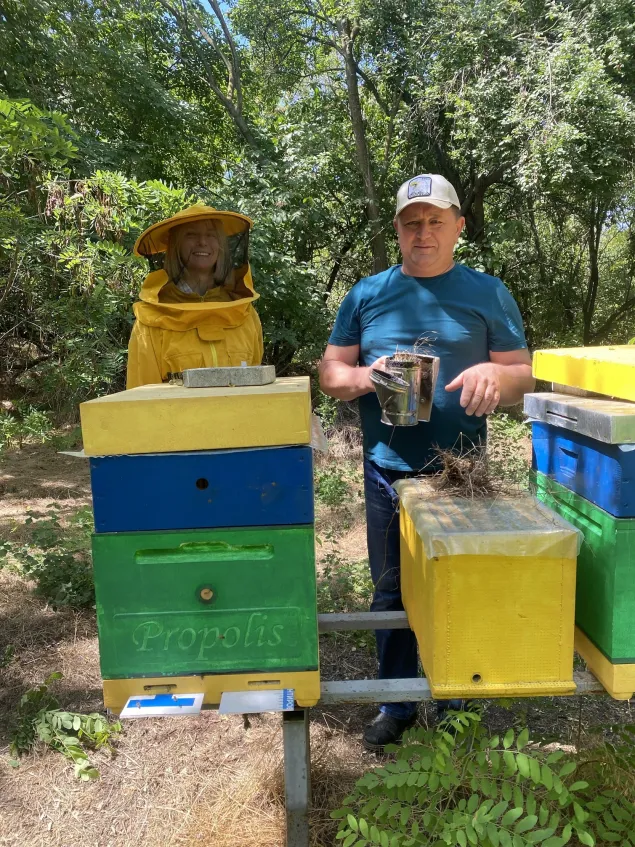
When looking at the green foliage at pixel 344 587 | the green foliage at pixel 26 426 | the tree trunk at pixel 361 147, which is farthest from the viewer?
the tree trunk at pixel 361 147

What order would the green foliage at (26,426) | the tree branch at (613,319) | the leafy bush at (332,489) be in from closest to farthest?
the leafy bush at (332,489) < the green foliage at (26,426) < the tree branch at (613,319)

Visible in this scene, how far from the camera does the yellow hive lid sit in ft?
4.09

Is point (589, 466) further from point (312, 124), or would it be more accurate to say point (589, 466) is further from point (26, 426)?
point (312, 124)

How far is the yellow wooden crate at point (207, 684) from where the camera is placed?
1.33 meters

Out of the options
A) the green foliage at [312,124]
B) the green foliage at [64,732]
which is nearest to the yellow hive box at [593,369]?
the green foliage at [64,732]

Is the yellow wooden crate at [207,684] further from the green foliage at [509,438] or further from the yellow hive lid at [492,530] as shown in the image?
the green foliage at [509,438]

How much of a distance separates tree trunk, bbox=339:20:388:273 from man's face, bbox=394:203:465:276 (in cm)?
739

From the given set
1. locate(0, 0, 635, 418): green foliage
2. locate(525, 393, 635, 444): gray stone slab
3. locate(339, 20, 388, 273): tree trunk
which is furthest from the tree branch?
locate(525, 393, 635, 444): gray stone slab

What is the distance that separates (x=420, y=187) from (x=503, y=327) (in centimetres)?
53

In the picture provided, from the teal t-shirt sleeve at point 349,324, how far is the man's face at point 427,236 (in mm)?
211

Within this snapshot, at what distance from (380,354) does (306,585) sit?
3.08 ft

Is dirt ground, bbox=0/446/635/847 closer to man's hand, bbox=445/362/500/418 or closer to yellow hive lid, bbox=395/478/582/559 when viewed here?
yellow hive lid, bbox=395/478/582/559

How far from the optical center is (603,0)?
7289mm

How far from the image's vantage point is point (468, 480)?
156cm
